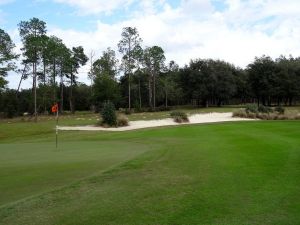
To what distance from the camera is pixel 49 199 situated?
6.77m

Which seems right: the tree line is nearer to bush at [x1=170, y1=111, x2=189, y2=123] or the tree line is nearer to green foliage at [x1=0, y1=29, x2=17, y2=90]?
green foliage at [x1=0, y1=29, x2=17, y2=90]

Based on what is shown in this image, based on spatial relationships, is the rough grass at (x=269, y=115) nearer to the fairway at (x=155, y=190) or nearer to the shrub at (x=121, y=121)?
the shrub at (x=121, y=121)

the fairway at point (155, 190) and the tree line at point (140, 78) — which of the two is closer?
the fairway at point (155, 190)

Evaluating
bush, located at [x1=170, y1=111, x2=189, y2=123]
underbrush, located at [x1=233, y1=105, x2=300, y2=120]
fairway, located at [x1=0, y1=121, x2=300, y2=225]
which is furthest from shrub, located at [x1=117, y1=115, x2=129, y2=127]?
fairway, located at [x1=0, y1=121, x2=300, y2=225]

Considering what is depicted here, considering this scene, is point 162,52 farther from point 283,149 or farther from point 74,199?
point 74,199

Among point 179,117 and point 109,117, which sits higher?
point 109,117

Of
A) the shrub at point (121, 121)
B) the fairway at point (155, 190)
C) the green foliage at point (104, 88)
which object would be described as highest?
the green foliage at point (104, 88)

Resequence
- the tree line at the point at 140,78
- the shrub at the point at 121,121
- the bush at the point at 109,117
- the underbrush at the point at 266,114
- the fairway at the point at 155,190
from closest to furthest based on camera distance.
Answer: the fairway at the point at 155,190
the bush at the point at 109,117
the shrub at the point at 121,121
the underbrush at the point at 266,114
the tree line at the point at 140,78

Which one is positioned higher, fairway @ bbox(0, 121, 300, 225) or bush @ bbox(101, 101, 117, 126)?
bush @ bbox(101, 101, 117, 126)

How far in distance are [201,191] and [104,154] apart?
6.61m

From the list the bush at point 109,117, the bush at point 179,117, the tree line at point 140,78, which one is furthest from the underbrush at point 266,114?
the tree line at point 140,78

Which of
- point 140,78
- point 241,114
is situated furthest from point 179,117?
point 140,78

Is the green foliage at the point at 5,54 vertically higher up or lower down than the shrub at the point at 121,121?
higher up

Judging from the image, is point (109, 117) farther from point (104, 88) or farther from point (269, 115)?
point (104, 88)
